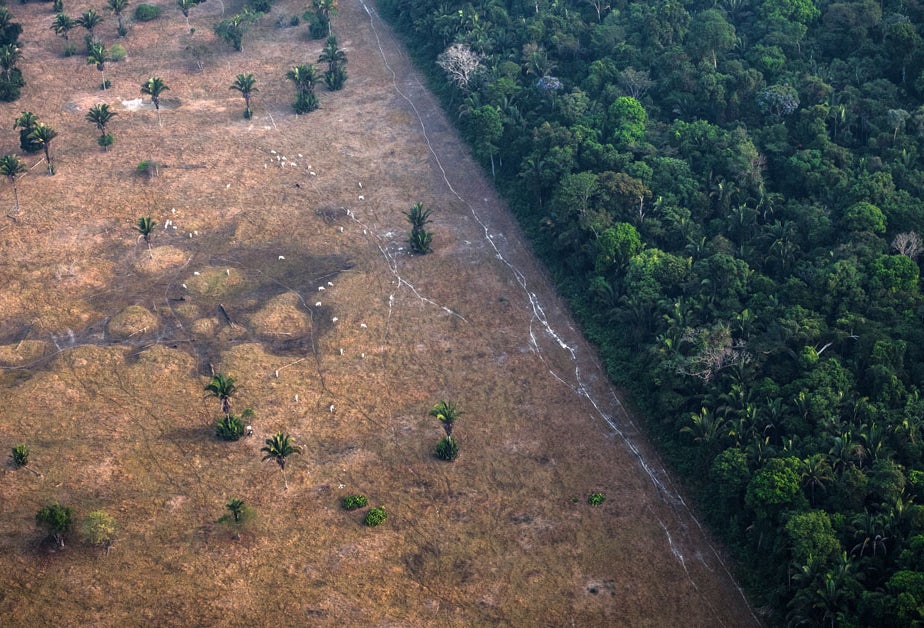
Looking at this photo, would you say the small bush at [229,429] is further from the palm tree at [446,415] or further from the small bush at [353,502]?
the palm tree at [446,415]

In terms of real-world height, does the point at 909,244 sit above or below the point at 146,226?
above

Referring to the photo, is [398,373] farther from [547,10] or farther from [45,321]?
[547,10]

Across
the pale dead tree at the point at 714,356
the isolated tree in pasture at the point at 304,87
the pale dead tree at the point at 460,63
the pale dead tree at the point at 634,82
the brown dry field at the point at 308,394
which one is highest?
the pale dead tree at the point at 634,82

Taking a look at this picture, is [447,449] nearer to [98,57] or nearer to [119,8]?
[98,57]

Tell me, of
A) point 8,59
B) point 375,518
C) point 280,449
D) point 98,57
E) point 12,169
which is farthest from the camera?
point 98,57

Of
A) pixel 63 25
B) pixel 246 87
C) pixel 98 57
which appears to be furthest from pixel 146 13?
pixel 246 87

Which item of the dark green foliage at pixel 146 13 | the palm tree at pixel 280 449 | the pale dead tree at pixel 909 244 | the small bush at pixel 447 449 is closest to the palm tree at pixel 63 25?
the dark green foliage at pixel 146 13

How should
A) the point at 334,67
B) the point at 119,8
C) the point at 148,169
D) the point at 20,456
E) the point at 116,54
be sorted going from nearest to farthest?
the point at 20,456, the point at 148,169, the point at 334,67, the point at 116,54, the point at 119,8
